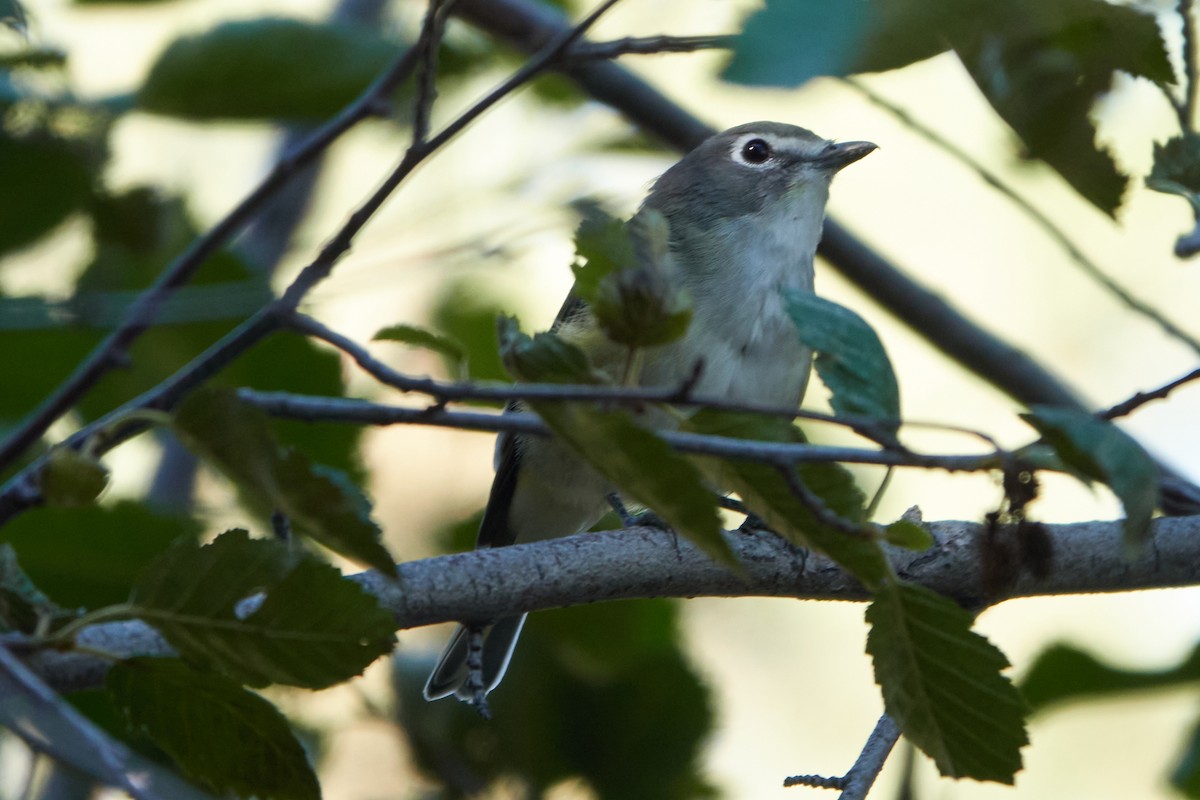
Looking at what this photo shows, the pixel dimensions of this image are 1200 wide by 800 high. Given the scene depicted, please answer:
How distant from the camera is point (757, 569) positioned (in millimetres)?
2939

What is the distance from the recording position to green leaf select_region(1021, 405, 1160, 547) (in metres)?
1.54

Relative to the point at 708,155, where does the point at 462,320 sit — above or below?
below

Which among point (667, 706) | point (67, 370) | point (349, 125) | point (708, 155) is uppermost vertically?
point (708, 155)

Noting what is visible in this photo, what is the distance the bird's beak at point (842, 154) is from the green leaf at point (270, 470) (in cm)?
327

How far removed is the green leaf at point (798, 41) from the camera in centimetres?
169

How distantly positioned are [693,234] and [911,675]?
2667mm

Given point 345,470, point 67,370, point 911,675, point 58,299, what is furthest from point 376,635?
point 67,370

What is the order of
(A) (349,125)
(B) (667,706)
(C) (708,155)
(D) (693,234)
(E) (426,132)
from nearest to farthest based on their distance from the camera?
(E) (426,132) → (A) (349,125) → (B) (667,706) → (D) (693,234) → (C) (708,155)

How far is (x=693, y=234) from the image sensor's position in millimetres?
4562

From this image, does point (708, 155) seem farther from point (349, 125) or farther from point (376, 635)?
point (376, 635)

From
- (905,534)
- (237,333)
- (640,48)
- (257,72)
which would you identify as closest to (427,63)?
(640,48)

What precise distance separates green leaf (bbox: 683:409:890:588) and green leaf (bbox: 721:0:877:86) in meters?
0.41

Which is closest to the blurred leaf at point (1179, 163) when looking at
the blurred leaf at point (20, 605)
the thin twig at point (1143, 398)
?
the thin twig at point (1143, 398)

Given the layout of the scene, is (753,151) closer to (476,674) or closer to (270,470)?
(476,674)
